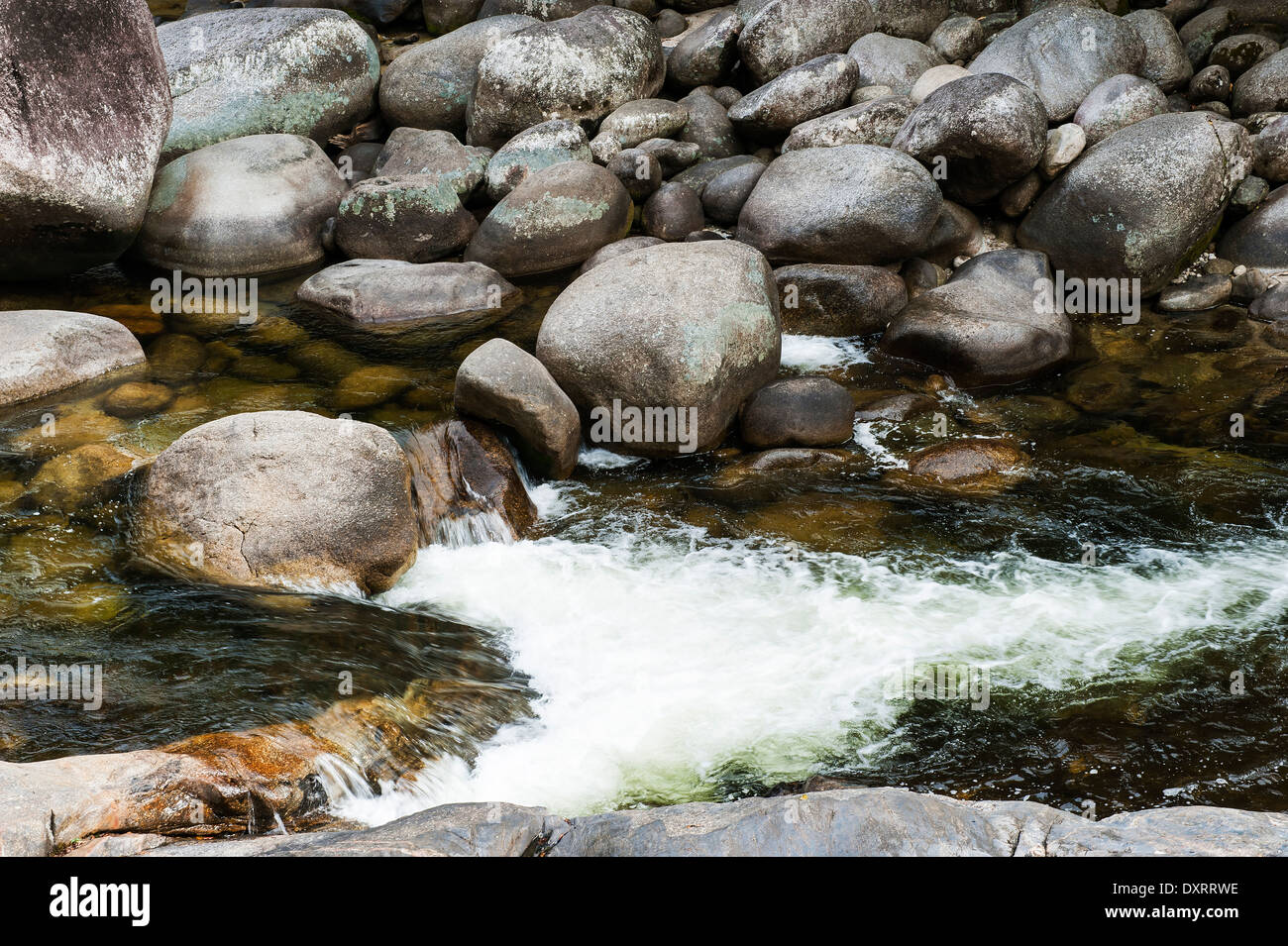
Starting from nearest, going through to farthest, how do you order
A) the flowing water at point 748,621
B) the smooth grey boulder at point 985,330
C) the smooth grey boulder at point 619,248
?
the flowing water at point 748,621, the smooth grey boulder at point 985,330, the smooth grey boulder at point 619,248

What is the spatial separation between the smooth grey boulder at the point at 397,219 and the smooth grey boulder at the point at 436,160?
0.36m

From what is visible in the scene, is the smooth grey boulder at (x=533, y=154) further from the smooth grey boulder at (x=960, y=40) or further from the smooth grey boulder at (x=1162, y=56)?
the smooth grey boulder at (x=1162, y=56)

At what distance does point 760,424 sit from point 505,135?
6.33m

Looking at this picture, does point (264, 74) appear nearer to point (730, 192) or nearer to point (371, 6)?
point (371, 6)

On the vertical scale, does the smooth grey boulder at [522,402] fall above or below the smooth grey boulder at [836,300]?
below

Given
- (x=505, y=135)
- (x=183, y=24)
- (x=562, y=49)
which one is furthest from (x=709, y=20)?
(x=183, y=24)

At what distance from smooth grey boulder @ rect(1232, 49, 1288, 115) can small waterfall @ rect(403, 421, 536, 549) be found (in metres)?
8.99

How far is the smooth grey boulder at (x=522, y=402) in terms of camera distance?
22.6ft

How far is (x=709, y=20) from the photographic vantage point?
13.2 metres

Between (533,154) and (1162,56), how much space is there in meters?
7.15

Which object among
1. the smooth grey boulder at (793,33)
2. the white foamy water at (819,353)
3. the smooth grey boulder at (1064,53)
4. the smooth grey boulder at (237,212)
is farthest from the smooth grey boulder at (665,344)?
the smooth grey boulder at (793,33)

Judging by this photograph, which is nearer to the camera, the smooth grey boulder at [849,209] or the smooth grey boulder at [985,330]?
the smooth grey boulder at [985,330]

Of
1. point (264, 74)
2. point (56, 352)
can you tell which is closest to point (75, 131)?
point (56, 352)

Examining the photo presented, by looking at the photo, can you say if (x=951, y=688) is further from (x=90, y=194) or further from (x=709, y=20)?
(x=709, y=20)
